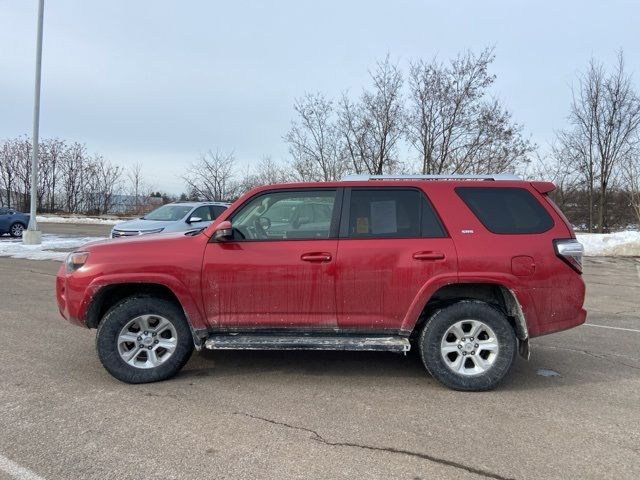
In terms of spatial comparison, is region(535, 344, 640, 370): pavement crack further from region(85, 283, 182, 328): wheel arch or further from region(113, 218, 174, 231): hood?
region(113, 218, 174, 231): hood

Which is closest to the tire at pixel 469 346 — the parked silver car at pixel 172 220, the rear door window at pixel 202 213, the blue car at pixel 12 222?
the parked silver car at pixel 172 220

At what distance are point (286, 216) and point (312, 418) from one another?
70.9 inches

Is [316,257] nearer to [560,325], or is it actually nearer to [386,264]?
[386,264]

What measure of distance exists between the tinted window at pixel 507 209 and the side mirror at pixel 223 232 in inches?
83.1

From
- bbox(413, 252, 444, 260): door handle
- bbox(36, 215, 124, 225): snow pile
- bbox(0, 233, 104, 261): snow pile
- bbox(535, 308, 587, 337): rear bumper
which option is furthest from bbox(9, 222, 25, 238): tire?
bbox(535, 308, 587, 337): rear bumper

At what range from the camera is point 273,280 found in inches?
177

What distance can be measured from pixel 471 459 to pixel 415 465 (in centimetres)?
39

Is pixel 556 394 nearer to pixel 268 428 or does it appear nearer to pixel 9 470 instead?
pixel 268 428

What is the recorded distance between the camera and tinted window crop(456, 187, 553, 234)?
15.0ft

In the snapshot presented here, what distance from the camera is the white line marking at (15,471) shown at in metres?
2.98

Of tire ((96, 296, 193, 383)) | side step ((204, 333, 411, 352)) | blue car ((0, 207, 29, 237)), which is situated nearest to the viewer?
side step ((204, 333, 411, 352))

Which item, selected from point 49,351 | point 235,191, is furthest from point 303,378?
point 235,191

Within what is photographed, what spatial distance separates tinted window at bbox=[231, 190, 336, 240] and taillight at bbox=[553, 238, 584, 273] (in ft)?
6.70

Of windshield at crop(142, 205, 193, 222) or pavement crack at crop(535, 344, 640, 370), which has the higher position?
windshield at crop(142, 205, 193, 222)
